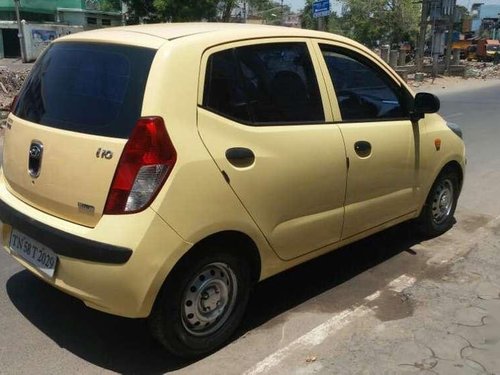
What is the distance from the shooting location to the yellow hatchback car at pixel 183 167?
2793mm

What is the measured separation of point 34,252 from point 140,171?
0.86 metres

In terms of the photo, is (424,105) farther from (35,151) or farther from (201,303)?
(35,151)

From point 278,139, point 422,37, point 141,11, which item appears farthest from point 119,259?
point 141,11

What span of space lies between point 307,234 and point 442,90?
72.2 feet

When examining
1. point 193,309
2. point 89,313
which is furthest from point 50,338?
point 193,309

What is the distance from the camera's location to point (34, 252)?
3.13 m

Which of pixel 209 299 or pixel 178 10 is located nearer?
pixel 209 299

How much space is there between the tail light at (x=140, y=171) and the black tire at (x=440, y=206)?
284 centimetres

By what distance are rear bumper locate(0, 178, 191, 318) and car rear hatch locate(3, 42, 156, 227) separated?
4.8 inches

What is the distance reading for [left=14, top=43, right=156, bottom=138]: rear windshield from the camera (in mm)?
2877

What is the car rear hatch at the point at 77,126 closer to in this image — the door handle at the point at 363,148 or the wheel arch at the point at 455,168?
the door handle at the point at 363,148

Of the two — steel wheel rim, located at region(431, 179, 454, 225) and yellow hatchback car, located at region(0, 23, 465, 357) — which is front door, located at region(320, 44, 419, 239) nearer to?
yellow hatchback car, located at region(0, 23, 465, 357)

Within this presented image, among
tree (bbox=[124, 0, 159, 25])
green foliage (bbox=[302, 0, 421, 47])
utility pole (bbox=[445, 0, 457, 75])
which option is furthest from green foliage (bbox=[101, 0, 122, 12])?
utility pole (bbox=[445, 0, 457, 75])

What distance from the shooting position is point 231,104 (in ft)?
10.3
